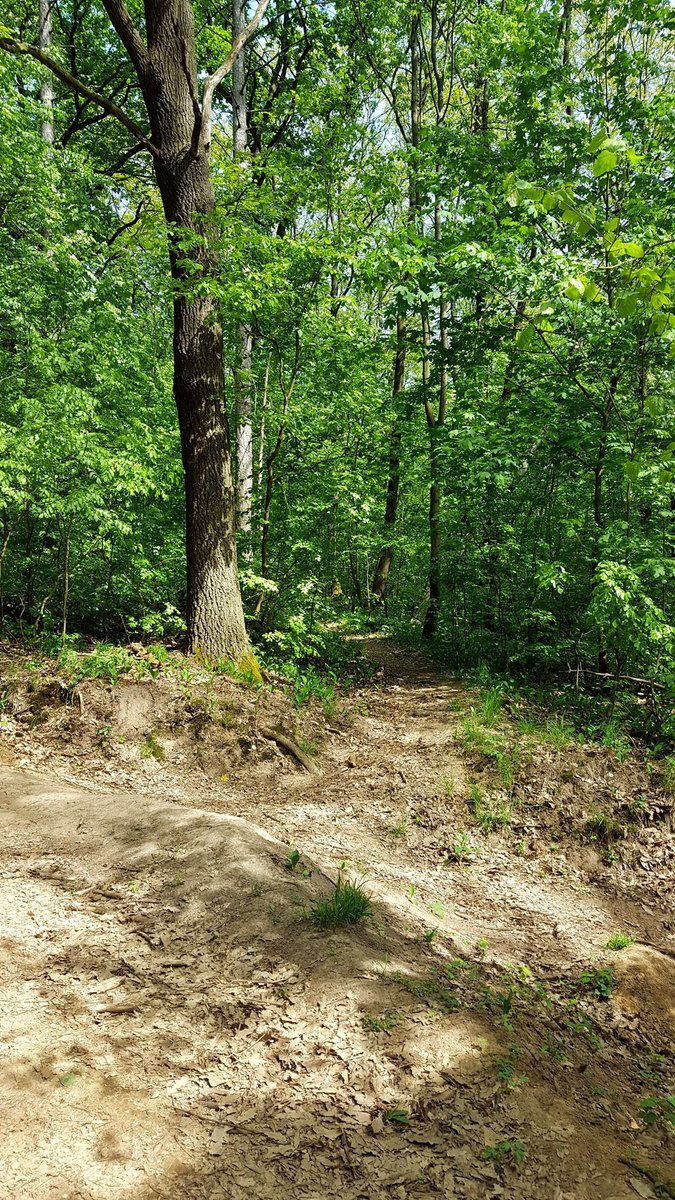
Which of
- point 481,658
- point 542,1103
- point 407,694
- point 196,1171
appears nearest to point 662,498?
point 481,658

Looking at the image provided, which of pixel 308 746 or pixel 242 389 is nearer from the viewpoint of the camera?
pixel 308 746

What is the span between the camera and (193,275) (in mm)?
6406

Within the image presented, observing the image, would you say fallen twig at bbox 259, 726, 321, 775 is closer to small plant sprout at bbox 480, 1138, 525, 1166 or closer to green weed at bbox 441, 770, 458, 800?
green weed at bbox 441, 770, 458, 800

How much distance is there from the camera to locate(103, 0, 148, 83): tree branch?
6117mm

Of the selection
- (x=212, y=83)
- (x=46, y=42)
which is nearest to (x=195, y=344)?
(x=212, y=83)

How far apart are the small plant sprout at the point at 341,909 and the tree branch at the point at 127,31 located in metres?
8.00

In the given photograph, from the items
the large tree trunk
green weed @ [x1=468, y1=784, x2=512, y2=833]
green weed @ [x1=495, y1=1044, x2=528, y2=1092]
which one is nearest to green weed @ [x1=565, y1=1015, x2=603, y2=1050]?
green weed @ [x1=495, y1=1044, x2=528, y2=1092]

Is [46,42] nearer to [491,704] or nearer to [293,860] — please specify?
[491,704]

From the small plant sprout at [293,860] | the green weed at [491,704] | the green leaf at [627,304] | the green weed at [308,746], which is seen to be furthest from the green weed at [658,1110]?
the green weed at [308,746]

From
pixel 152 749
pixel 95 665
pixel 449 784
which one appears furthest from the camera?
pixel 95 665

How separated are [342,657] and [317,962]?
19.8ft

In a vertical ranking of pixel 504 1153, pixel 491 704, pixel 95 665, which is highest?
pixel 95 665

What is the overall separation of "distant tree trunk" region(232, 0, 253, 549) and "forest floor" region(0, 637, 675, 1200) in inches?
115

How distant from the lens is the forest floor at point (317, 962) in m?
2.15
